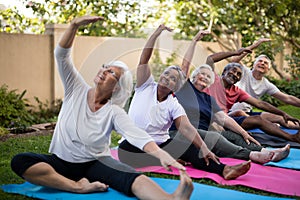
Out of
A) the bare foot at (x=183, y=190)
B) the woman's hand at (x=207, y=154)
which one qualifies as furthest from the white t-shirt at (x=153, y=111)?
the bare foot at (x=183, y=190)

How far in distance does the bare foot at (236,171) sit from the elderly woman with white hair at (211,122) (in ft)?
1.94

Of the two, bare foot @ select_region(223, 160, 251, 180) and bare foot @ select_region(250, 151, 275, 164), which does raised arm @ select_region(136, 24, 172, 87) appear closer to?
bare foot @ select_region(223, 160, 251, 180)

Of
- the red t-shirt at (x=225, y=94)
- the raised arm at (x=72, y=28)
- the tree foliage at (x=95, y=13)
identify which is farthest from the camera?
the tree foliage at (x=95, y=13)

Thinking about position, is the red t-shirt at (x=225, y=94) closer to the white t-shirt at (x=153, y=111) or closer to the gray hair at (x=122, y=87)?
the white t-shirt at (x=153, y=111)

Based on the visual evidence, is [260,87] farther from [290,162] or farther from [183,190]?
[183,190]

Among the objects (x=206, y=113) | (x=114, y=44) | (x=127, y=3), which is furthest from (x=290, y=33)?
(x=206, y=113)

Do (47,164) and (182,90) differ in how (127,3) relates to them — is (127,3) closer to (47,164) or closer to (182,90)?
(182,90)

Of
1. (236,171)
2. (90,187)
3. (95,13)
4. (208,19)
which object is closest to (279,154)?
(236,171)

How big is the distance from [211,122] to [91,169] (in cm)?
169

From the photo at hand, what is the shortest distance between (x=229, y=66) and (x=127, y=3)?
395 cm

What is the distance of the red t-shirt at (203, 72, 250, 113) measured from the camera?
5055mm

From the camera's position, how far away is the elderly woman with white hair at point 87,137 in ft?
Answer: 9.80

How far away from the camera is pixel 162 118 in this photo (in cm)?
384

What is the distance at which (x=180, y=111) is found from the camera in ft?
12.4
